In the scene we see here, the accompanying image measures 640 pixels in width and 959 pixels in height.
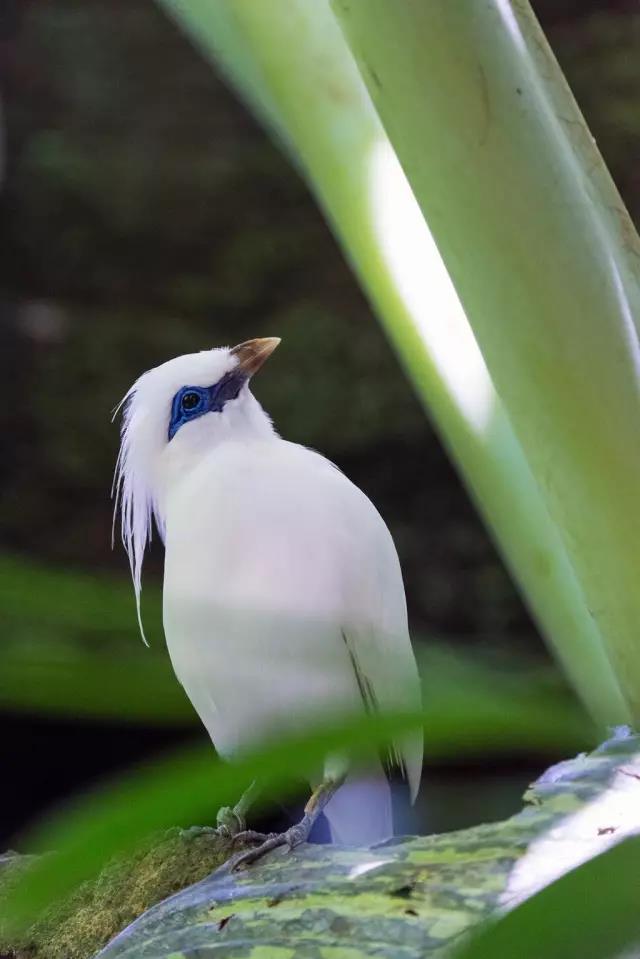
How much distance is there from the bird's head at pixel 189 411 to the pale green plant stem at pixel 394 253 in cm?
42

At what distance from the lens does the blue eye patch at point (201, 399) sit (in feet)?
3.41

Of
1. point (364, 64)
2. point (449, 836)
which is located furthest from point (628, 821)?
point (364, 64)

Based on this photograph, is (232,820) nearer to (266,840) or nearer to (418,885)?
(266,840)

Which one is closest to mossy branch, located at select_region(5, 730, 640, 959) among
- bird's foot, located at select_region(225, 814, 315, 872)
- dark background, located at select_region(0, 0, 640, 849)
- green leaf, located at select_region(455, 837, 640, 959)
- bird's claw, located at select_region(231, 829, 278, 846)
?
green leaf, located at select_region(455, 837, 640, 959)

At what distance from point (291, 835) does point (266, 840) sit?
0.03m

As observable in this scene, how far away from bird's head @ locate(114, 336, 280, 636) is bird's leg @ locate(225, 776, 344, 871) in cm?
27

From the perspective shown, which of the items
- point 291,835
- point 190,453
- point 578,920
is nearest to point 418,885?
point 578,920

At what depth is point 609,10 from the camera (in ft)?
7.48

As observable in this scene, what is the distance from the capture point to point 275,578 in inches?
33.8

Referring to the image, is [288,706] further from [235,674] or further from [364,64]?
[364,64]

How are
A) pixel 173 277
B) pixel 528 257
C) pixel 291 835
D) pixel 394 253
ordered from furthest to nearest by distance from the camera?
pixel 173 277 < pixel 291 835 < pixel 394 253 < pixel 528 257

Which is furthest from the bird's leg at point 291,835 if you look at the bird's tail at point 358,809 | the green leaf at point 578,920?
the green leaf at point 578,920

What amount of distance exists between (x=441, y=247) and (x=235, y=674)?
473 mm

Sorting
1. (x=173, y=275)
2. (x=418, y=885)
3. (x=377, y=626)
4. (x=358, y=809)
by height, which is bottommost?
(x=358, y=809)
